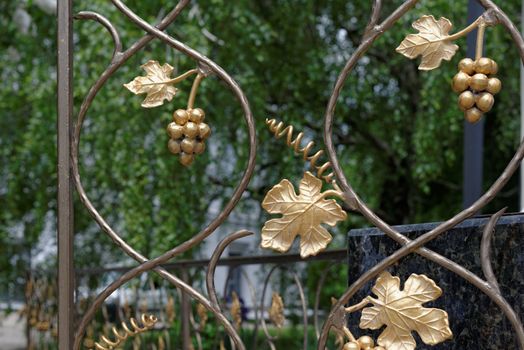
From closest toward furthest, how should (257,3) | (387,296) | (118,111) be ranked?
(387,296)
(118,111)
(257,3)

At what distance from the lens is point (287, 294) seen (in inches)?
319

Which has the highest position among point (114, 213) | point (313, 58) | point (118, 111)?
point (313, 58)

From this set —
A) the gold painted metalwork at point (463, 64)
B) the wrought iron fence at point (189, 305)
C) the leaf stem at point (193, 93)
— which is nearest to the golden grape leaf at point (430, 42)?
the gold painted metalwork at point (463, 64)

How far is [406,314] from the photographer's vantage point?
3.50 ft

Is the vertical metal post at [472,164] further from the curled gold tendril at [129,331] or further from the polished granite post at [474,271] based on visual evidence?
the curled gold tendril at [129,331]

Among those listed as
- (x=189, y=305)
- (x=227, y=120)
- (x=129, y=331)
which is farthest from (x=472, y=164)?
(x=227, y=120)

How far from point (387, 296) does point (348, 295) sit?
59mm

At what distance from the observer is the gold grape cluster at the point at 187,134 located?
118cm

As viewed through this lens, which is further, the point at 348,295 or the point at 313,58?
the point at 313,58

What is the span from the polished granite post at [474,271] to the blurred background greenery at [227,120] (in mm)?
4547

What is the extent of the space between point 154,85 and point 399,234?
0.41m

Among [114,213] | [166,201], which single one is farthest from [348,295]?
[114,213]

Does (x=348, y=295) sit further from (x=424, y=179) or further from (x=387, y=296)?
(x=424, y=179)

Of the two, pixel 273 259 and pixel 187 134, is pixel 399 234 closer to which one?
pixel 187 134
